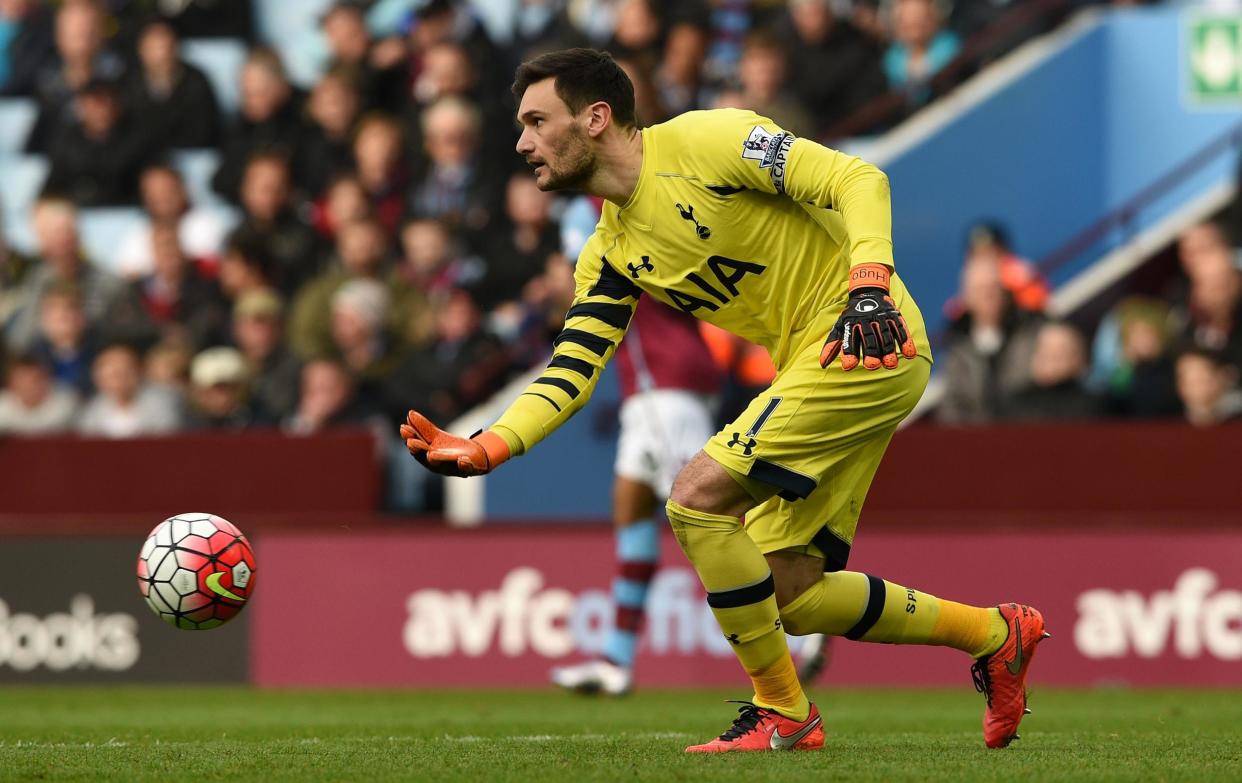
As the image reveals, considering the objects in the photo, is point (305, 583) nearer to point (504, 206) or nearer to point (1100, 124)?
point (504, 206)

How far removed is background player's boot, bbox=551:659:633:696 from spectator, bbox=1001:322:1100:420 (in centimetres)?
328

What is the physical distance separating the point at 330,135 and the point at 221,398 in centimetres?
287

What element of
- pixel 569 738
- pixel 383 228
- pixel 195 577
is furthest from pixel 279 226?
pixel 569 738

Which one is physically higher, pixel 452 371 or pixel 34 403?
pixel 452 371

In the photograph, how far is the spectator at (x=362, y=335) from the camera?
1332cm

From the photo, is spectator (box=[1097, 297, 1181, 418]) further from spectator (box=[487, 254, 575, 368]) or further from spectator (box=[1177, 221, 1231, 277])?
spectator (box=[487, 254, 575, 368])

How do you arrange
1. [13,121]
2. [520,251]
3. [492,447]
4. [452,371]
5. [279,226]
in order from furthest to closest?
[13,121], [279,226], [520,251], [452,371], [492,447]

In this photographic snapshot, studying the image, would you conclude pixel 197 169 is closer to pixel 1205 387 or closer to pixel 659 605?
pixel 659 605

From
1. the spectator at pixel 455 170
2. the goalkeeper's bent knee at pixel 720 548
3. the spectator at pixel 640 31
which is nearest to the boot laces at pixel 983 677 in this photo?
the goalkeeper's bent knee at pixel 720 548

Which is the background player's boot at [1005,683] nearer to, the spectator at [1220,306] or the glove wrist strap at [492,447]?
the glove wrist strap at [492,447]

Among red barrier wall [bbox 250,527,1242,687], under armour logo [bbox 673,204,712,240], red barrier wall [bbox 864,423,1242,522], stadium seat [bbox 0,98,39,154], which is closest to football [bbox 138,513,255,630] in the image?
under armour logo [bbox 673,204,712,240]

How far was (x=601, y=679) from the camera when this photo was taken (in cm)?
1034

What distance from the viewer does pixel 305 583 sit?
12.2 m

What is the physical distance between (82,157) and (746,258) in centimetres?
1096
